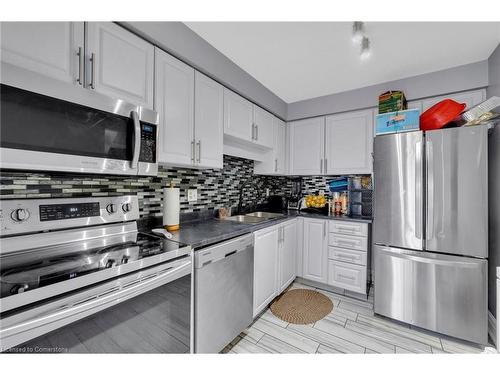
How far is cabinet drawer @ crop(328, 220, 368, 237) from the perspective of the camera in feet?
7.67

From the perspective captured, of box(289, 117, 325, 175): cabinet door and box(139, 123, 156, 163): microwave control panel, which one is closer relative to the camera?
box(139, 123, 156, 163): microwave control panel

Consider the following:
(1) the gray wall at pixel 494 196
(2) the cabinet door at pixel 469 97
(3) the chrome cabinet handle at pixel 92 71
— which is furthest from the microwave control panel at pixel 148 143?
(2) the cabinet door at pixel 469 97

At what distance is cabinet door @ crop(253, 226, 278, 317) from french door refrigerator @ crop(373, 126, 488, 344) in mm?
951

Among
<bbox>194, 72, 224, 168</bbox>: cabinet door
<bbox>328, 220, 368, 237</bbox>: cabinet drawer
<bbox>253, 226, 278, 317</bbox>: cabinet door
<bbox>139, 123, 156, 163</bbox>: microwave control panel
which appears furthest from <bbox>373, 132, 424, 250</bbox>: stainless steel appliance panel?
<bbox>139, 123, 156, 163</bbox>: microwave control panel

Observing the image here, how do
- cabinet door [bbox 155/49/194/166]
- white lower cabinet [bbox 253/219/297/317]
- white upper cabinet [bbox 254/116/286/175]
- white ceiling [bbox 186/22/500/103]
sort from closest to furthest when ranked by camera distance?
cabinet door [bbox 155/49/194/166] < white ceiling [bbox 186/22/500/103] < white lower cabinet [bbox 253/219/297/317] < white upper cabinet [bbox 254/116/286/175]

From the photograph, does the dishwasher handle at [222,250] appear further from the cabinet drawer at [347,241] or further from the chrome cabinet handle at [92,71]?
the cabinet drawer at [347,241]

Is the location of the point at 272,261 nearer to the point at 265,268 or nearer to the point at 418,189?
the point at 265,268

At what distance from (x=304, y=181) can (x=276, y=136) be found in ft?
2.81

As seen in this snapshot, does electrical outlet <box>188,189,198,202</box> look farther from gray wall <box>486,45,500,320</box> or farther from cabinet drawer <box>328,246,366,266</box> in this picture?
gray wall <box>486,45,500,320</box>

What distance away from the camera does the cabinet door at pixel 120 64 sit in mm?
Result: 1134

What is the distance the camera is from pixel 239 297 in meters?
1.65

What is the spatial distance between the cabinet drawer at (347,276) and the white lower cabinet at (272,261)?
0.45 m

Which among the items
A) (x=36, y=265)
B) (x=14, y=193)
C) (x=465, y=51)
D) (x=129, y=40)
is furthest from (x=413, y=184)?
(x=14, y=193)

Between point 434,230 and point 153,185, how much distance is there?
2.28m
